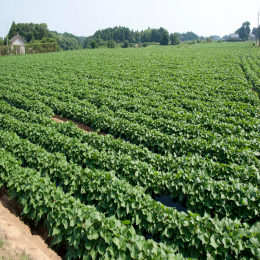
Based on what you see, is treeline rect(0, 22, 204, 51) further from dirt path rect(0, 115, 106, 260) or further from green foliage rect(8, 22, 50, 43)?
dirt path rect(0, 115, 106, 260)

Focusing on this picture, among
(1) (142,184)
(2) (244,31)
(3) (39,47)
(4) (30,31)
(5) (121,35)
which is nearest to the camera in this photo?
(1) (142,184)

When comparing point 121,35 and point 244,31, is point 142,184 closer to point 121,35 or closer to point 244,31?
point 121,35

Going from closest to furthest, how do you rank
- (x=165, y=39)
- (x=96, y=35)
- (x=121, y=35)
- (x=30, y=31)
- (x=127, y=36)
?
1. (x=30, y=31)
2. (x=165, y=39)
3. (x=127, y=36)
4. (x=121, y=35)
5. (x=96, y=35)

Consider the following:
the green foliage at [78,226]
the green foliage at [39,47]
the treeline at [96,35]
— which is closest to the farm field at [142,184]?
the green foliage at [78,226]

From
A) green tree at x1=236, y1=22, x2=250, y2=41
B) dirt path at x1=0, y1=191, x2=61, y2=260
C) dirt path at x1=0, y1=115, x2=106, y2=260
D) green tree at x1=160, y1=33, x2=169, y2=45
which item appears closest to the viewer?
dirt path at x1=0, y1=115, x2=106, y2=260

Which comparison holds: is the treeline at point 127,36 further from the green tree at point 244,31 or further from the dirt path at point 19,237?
the dirt path at point 19,237

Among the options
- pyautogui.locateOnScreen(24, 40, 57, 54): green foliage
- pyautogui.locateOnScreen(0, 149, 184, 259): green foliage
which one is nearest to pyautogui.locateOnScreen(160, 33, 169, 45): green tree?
pyautogui.locateOnScreen(24, 40, 57, 54): green foliage

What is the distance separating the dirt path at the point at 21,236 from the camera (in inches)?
183

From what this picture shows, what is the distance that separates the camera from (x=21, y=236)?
16.8 ft

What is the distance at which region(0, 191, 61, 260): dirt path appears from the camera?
15.3 feet

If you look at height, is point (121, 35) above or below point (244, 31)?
above

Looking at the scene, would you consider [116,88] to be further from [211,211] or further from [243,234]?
[243,234]

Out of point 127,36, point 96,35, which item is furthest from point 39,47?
point 96,35

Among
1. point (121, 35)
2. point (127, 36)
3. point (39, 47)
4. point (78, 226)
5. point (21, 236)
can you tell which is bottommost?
point (21, 236)
